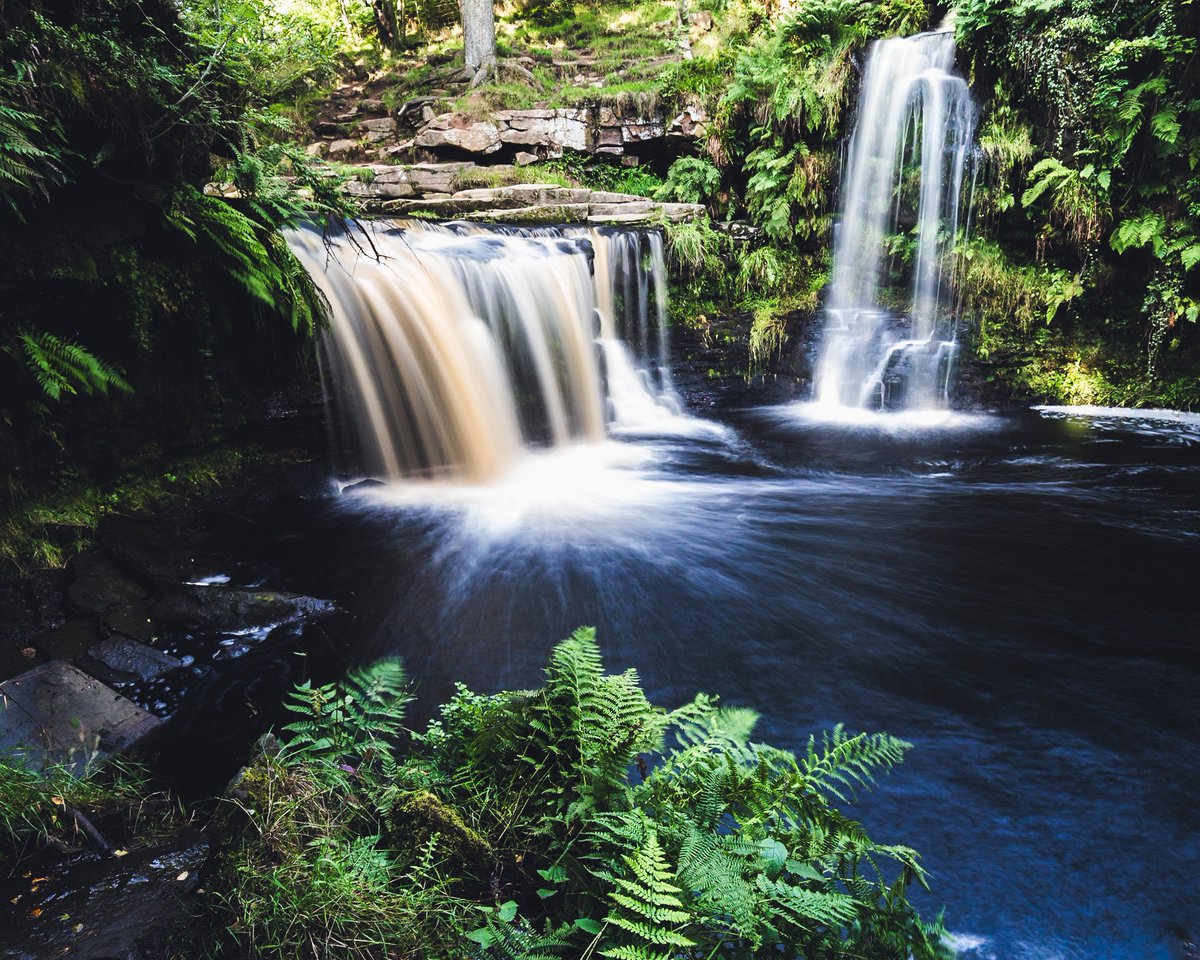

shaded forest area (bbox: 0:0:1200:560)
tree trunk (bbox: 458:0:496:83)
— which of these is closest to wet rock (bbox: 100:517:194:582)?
shaded forest area (bbox: 0:0:1200:560)

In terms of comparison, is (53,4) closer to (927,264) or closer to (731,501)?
(731,501)

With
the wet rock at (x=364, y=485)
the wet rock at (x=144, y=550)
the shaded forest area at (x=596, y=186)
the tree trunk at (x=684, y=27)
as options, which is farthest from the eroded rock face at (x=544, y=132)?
the wet rock at (x=144, y=550)

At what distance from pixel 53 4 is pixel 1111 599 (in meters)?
8.07

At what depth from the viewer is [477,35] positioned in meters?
15.6

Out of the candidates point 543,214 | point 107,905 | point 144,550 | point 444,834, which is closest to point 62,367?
point 144,550

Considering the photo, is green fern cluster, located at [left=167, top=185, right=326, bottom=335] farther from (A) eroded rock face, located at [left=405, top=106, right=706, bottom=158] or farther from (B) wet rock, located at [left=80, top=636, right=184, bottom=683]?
(A) eroded rock face, located at [left=405, top=106, right=706, bottom=158]

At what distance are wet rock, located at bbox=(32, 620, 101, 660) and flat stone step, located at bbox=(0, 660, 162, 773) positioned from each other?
53 cm

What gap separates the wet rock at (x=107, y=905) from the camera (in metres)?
1.67

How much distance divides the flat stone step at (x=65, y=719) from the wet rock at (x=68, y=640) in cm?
53

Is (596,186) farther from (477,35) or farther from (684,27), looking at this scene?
(684,27)

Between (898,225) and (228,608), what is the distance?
10.7 metres

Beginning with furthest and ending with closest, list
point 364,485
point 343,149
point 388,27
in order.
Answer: point 388,27 < point 343,149 < point 364,485

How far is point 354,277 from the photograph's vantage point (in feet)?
23.9

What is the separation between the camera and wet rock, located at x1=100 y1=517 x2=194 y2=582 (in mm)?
4758
